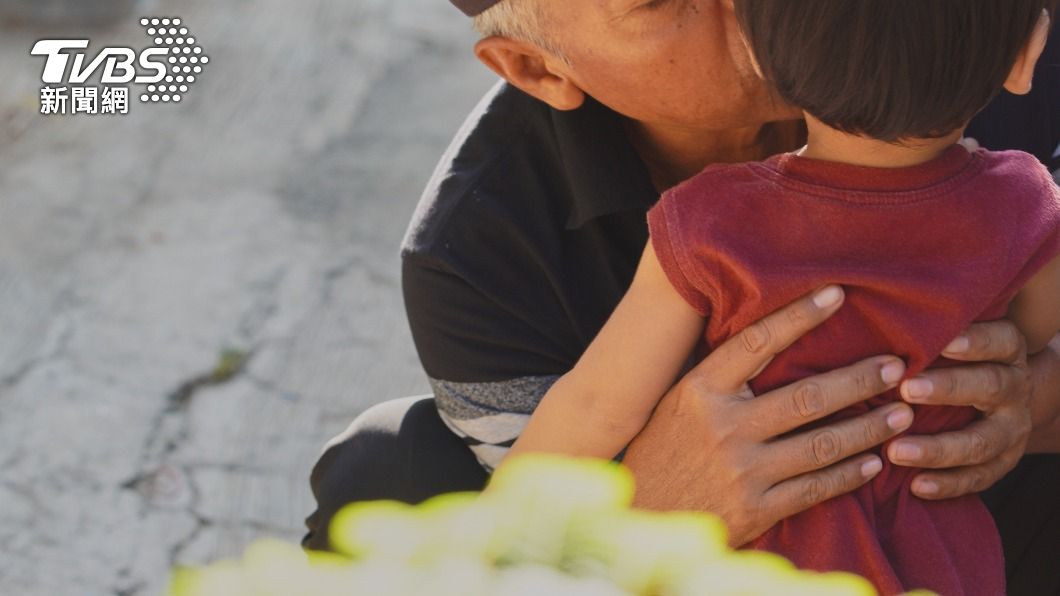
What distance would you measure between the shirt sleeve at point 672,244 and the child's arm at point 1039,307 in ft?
1.45

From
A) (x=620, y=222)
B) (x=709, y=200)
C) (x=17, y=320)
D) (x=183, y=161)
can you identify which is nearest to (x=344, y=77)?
(x=183, y=161)

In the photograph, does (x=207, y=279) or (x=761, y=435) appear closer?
(x=761, y=435)

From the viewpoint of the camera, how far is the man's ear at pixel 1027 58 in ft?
5.09

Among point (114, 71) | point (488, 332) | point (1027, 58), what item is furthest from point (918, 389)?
point (114, 71)

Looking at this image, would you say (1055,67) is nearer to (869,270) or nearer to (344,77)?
(869,270)

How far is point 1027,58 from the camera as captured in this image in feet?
5.16

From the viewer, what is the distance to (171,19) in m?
5.24

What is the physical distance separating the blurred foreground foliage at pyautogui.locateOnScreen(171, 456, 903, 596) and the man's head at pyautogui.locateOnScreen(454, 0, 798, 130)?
1.88ft

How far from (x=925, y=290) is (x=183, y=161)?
10.7ft

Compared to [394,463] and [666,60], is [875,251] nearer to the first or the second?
[666,60]

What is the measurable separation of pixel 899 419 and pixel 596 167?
0.67 m

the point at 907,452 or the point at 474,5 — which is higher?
the point at 474,5

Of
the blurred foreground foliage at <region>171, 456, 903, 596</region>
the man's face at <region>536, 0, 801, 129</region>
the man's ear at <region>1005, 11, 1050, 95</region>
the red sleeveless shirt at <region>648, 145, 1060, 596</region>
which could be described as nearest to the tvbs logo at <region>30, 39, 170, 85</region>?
the man's face at <region>536, 0, 801, 129</region>

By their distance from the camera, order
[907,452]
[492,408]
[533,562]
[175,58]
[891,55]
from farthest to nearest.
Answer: [175,58] < [492,408] < [907,452] < [891,55] < [533,562]
